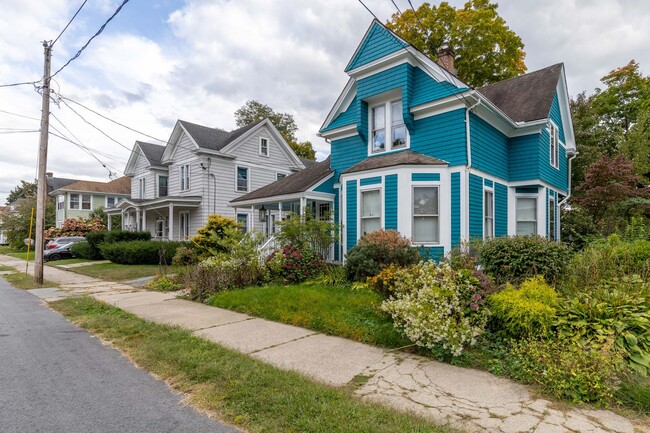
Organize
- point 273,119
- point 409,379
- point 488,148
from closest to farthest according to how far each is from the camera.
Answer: point 409,379 → point 488,148 → point 273,119

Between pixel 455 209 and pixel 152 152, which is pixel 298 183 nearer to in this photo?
pixel 455 209

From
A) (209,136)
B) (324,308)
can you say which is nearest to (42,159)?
(209,136)

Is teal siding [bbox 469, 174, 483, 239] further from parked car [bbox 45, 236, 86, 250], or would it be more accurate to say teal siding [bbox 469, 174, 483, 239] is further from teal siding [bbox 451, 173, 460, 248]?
parked car [bbox 45, 236, 86, 250]

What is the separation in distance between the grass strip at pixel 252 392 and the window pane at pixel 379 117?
8.99 m

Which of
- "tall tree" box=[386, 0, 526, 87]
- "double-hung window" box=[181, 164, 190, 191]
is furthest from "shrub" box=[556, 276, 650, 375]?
"tall tree" box=[386, 0, 526, 87]

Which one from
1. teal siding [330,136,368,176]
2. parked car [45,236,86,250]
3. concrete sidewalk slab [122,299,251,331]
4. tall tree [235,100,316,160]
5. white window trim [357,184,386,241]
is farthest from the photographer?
tall tree [235,100,316,160]

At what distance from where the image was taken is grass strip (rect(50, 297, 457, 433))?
2826 millimetres

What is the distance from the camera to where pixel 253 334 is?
18.2ft

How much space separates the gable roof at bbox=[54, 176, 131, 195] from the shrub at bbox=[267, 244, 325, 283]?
3268cm

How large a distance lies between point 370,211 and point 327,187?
8.88 ft

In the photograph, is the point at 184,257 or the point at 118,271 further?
the point at 118,271

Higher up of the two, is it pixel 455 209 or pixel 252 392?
pixel 455 209

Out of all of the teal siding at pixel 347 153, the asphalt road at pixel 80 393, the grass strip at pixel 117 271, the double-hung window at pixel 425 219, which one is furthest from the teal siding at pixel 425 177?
the grass strip at pixel 117 271

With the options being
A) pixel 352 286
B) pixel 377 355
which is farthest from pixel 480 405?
pixel 352 286
